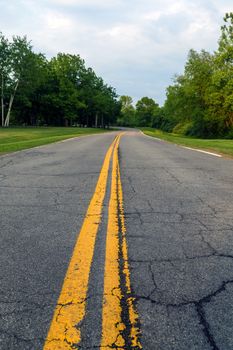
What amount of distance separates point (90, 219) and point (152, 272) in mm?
1659

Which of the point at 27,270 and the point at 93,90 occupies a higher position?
the point at 93,90

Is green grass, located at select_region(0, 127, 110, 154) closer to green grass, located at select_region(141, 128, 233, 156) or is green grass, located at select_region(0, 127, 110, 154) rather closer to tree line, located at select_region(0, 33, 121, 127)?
green grass, located at select_region(141, 128, 233, 156)

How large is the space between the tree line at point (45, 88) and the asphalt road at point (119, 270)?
5299cm

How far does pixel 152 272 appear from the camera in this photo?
Answer: 109 inches

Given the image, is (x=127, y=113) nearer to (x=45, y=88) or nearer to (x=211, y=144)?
(x=45, y=88)

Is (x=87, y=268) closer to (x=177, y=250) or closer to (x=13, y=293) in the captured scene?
(x=13, y=293)

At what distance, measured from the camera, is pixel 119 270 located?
2.79 metres

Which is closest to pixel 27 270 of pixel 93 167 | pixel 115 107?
pixel 93 167

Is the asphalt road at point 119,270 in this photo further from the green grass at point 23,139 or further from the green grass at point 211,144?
the green grass at point 211,144

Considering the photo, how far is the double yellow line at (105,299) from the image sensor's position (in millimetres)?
1893

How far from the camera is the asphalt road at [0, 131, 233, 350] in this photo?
1.96m

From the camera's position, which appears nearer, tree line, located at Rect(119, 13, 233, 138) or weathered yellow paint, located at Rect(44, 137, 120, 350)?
weathered yellow paint, located at Rect(44, 137, 120, 350)

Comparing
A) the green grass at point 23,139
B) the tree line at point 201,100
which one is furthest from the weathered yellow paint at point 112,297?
the tree line at point 201,100

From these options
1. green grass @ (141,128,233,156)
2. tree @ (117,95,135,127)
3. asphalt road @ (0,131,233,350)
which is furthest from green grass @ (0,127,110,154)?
tree @ (117,95,135,127)
